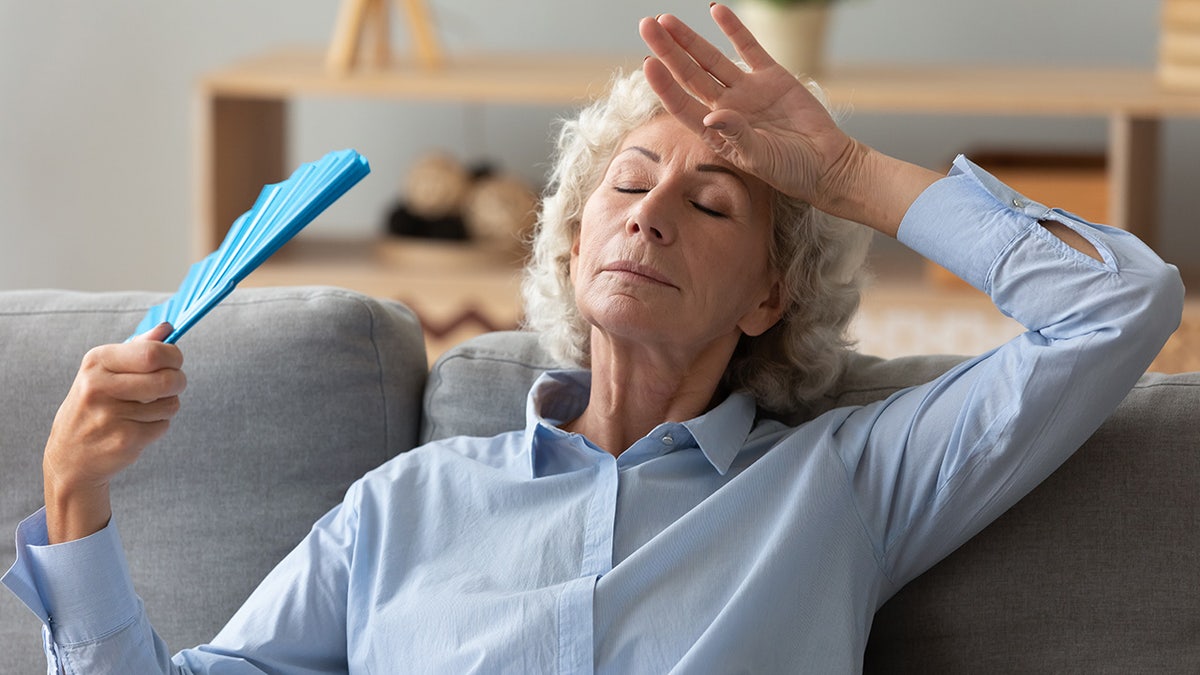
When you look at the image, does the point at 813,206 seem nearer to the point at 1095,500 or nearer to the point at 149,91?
the point at 1095,500

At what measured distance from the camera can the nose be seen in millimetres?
1419

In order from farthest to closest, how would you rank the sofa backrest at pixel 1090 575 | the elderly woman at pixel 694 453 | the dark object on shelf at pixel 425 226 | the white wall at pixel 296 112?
the white wall at pixel 296 112
the dark object on shelf at pixel 425 226
the sofa backrest at pixel 1090 575
the elderly woman at pixel 694 453

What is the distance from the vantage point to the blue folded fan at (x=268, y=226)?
46.0 inches

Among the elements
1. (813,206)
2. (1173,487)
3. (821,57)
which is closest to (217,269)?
(813,206)

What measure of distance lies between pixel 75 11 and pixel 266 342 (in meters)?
2.52

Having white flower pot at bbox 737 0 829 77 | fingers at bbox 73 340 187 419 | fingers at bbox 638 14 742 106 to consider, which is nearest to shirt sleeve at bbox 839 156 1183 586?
fingers at bbox 638 14 742 106

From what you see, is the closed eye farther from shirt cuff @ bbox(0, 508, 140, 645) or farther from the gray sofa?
shirt cuff @ bbox(0, 508, 140, 645)

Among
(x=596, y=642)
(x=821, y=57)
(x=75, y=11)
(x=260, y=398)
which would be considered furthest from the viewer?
(x=75, y=11)

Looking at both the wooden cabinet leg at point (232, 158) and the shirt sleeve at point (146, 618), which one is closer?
the shirt sleeve at point (146, 618)

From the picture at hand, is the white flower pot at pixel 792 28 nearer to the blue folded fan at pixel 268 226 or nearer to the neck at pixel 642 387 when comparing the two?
the neck at pixel 642 387

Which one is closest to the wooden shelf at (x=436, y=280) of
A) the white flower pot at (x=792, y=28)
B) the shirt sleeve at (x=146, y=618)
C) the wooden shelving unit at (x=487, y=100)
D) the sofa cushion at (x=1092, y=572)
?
the wooden shelving unit at (x=487, y=100)

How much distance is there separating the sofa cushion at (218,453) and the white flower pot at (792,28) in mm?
1684

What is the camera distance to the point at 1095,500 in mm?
1406

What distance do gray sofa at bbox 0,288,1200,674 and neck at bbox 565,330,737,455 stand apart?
0.13 metres
